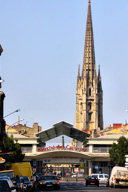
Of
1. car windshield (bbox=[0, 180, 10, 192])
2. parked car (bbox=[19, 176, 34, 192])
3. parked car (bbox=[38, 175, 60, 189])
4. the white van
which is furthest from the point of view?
the white van

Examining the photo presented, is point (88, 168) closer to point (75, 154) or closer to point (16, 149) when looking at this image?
point (75, 154)

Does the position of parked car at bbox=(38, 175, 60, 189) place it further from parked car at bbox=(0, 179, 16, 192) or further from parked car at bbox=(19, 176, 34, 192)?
parked car at bbox=(0, 179, 16, 192)

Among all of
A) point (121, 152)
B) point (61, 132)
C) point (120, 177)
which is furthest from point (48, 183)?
point (61, 132)

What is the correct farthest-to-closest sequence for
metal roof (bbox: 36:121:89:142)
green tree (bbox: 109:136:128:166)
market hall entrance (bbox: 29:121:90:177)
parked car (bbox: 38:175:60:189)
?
metal roof (bbox: 36:121:89:142) < market hall entrance (bbox: 29:121:90:177) < green tree (bbox: 109:136:128:166) < parked car (bbox: 38:175:60:189)

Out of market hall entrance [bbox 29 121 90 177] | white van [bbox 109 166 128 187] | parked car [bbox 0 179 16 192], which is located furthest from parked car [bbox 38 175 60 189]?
market hall entrance [bbox 29 121 90 177]

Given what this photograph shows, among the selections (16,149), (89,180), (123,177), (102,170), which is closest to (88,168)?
(102,170)

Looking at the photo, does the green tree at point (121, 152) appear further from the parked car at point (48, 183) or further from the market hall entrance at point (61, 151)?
the parked car at point (48, 183)

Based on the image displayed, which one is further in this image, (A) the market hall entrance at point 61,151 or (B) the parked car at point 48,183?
(A) the market hall entrance at point 61,151

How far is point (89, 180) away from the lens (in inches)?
2596

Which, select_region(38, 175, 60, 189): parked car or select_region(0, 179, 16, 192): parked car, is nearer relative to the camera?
select_region(0, 179, 16, 192): parked car

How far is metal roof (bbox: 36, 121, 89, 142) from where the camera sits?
131875 millimetres

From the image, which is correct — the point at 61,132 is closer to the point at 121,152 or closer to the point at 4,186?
the point at 121,152

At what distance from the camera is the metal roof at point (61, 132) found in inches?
5192

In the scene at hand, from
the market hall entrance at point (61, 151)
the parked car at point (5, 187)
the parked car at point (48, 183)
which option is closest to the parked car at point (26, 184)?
the parked car at point (48, 183)
